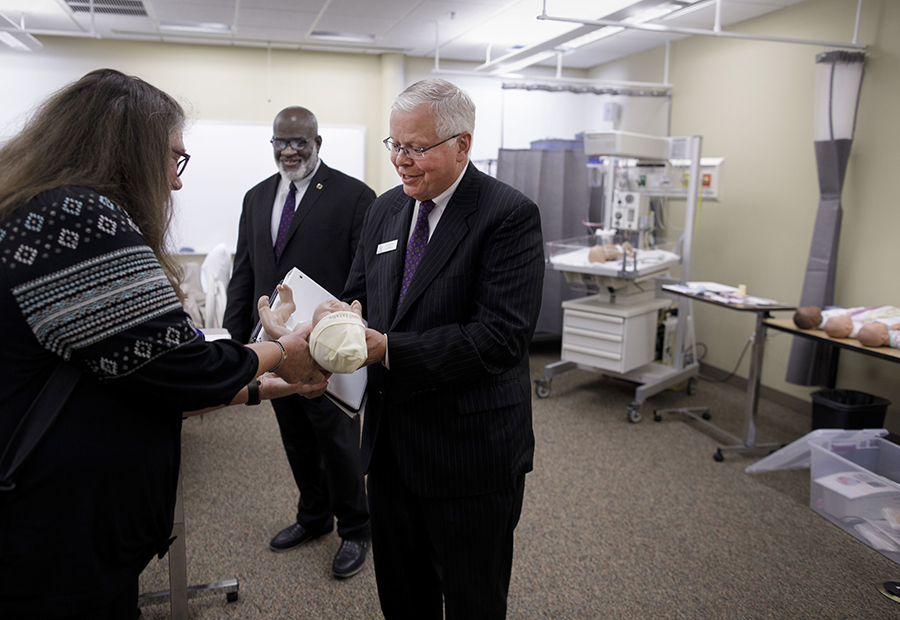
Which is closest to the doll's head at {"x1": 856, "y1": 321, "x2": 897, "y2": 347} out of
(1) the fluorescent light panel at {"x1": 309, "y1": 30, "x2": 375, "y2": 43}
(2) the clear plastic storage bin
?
(2) the clear plastic storage bin

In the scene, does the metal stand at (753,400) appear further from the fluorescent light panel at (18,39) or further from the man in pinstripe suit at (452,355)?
the fluorescent light panel at (18,39)

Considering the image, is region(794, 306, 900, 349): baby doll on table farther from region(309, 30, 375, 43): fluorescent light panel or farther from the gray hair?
region(309, 30, 375, 43): fluorescent light panel

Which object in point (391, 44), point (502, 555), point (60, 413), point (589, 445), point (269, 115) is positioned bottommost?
point (589, 445)

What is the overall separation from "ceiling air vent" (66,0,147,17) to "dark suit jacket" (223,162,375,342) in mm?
2904

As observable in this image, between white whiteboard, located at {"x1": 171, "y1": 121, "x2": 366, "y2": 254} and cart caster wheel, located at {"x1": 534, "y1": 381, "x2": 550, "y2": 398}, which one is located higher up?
white whiteboard, located at {"x1": 171, "y1": 121, "x2": 366, "y2": 254}

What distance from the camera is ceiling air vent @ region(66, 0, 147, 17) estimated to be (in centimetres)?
430

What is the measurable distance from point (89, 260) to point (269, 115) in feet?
17.6

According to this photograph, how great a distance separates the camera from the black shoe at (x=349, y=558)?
2.29 meters

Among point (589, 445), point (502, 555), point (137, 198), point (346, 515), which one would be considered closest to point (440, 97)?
point (137, 198)

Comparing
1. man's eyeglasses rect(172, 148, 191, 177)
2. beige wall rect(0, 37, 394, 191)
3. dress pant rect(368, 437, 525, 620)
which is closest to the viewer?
man's eyeglasses rect(172, 148, 191, 177)

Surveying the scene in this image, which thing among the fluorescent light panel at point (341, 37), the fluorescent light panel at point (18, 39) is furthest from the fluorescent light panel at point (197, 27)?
the fluorescent light panel at point (18, 39)

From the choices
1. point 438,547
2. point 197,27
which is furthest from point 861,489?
point 197,27

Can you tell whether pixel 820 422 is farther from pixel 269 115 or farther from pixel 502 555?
pixel 269 115

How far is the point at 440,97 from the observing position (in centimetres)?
134
